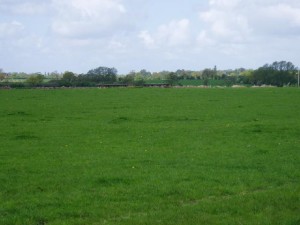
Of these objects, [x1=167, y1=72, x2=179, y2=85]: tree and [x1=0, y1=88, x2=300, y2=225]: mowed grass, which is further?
[x1=167, y1=72, x2=179, y2=85]: tree

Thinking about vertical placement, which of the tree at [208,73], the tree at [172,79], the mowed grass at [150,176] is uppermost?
the mowed grass at [150,176]

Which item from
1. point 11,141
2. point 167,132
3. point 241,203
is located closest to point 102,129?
point 167,132

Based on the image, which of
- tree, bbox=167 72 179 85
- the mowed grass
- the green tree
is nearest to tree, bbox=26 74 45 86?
the green tree

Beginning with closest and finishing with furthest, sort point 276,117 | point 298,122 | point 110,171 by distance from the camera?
point 110,171 < point 298,122 < point 276,117

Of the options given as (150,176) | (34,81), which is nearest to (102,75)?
(34,81)

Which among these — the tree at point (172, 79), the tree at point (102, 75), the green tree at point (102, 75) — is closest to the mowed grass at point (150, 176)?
the tree at point (172, 79)

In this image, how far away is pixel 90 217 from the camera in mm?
8258

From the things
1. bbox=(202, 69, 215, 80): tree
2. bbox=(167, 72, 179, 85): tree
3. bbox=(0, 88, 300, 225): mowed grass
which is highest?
bbox=(0, 88, 300, 225): mowed grass

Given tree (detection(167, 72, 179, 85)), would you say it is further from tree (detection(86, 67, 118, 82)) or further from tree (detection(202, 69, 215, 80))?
tree (detection(202, 69, 215, 80))

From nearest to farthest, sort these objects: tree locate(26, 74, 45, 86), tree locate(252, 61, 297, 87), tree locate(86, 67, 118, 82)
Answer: tree locate(26, 74, 45, 86)
tree locate(86, 67, 118, 82)
tree locate(252, 61, 297, 87)

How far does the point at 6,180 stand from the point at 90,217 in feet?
12.3

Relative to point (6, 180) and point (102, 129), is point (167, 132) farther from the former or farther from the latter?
point (6, 180)

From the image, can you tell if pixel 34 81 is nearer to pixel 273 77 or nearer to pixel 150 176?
pixel 273 77

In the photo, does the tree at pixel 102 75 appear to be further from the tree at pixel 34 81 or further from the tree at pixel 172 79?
the tree at pixel 172 79
